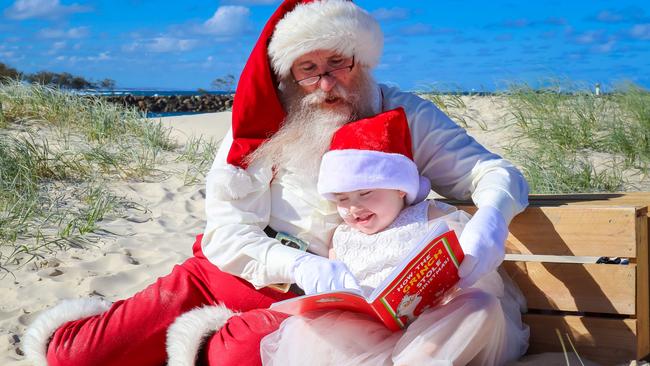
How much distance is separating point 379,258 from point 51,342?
1389 mm

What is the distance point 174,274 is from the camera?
10.1ft

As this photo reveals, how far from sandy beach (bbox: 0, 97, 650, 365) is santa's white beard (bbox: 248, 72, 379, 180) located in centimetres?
137

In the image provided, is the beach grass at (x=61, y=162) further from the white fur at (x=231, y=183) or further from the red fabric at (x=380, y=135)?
the red fabric at (x=380, y=135)

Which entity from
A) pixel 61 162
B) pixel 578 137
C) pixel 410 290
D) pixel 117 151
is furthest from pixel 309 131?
pixel 578 137

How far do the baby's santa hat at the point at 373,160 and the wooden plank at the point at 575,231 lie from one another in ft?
1.31

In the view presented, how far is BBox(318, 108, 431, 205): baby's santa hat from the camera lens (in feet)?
8.77

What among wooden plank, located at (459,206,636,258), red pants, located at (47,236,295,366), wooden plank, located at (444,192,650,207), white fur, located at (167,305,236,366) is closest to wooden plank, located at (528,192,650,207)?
wooden plank, located at (444,192,650,207)

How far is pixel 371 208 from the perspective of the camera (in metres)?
2.70

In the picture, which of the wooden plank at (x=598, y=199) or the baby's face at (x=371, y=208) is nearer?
the baby's face at (x=371, y=208)

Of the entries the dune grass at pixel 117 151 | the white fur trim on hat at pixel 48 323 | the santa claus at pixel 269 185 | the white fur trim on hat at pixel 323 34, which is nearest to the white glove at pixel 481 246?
the santa claus at pixel 269 185

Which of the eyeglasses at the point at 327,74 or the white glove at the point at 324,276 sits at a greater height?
the eyeglasses at the point at 327,74

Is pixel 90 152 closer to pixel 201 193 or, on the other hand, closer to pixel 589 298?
pixel 201 193

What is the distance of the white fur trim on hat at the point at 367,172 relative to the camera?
267 centimetres

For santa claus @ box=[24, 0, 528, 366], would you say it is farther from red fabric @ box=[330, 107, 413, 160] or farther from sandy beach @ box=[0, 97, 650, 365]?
sandy beach @ box=[0, 97, 650, 365]
